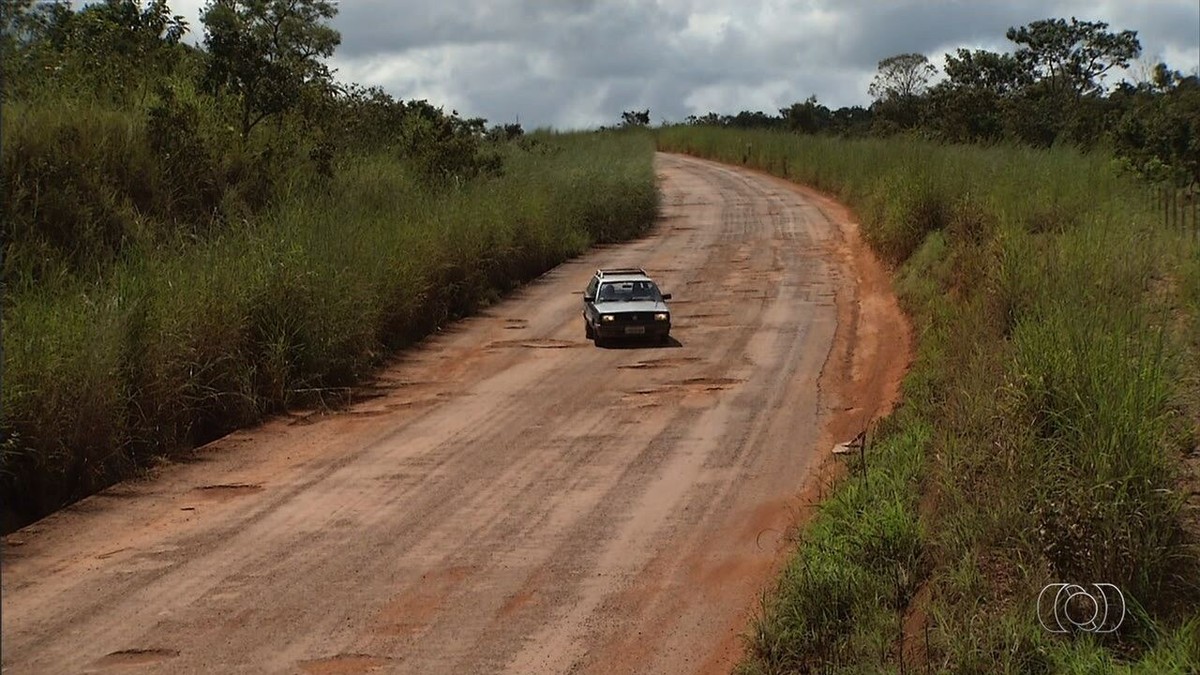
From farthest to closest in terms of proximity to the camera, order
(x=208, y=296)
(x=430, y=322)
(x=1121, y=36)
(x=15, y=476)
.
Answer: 1. (x=1121, y=36)
2. (x=430, y=322)
3. (x=208, y=296)
4. (x=15, y=476)

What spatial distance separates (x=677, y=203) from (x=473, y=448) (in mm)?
34212

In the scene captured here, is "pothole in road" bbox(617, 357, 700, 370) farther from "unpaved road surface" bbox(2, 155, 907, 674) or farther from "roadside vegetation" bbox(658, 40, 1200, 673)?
"roadside vegetation" bbox(658, 40, 1200, 673)

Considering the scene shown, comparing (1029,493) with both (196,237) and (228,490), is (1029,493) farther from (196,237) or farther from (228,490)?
(196,237)

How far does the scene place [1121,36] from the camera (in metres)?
52.5

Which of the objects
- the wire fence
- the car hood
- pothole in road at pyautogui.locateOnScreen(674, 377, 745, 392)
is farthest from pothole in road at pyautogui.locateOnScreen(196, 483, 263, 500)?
the wire fence

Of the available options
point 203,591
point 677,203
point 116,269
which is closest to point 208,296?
point 116,269

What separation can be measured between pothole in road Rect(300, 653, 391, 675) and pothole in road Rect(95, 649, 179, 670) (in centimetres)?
94

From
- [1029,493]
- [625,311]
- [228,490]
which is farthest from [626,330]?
[1029,493]

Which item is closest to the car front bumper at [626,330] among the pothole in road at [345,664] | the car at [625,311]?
the car at [625,311]

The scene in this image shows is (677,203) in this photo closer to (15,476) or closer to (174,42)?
(174,42)

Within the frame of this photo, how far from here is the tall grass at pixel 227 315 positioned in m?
10.8

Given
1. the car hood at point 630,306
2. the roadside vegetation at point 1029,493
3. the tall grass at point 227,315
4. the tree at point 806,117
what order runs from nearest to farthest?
the roadside vegetation at point 1029,493 < the tall grass at point 227,315 < the car hood at point 630,306 < the tree at point 806,117

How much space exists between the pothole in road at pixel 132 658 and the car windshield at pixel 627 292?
546 inches

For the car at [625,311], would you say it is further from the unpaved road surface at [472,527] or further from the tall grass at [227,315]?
the tall grass at [227,315]
